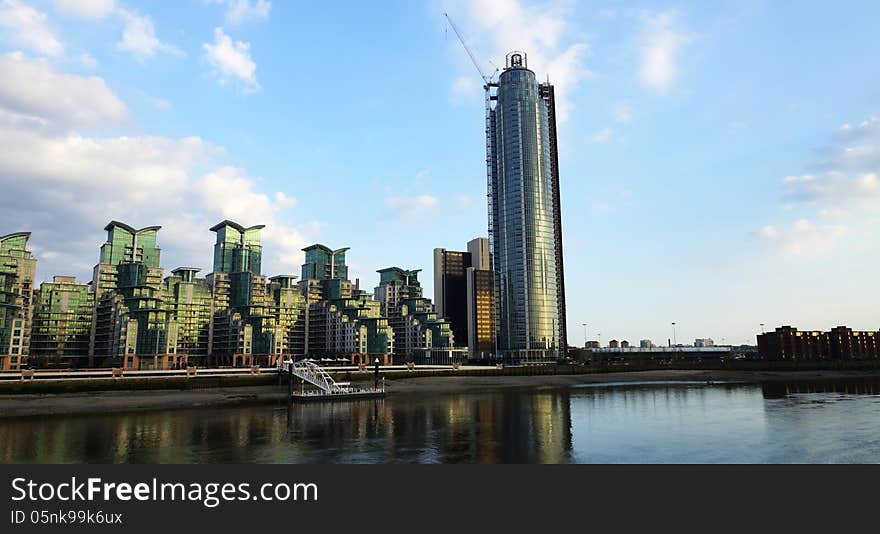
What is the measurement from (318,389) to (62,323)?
9924 centimetres

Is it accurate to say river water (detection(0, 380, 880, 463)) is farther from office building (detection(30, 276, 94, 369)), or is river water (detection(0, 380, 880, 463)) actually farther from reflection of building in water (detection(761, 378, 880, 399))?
office building (detection(30, 276, 94, 369))

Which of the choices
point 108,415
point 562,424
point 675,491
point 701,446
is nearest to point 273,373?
point 108,415

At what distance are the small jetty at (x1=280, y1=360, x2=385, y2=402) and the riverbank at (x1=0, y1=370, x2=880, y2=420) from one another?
13.8ft

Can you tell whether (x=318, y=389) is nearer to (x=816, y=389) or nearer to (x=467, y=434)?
(x=467, y=434)

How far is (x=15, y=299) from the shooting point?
144m

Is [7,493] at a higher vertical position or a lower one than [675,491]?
higher

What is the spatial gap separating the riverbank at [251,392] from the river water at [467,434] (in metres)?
7.17

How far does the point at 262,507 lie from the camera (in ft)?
85.8

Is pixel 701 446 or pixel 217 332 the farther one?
pixel 217 332

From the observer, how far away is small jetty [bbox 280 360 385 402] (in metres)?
104

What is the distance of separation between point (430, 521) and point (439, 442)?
93.7 feet

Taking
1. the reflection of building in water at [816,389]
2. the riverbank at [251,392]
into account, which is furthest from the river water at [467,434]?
the reflection of building in water at [816,389]

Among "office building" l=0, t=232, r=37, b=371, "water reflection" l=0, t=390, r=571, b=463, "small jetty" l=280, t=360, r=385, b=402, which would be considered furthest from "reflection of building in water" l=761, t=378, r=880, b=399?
"office building" l=0, t=232, r=37, b=371

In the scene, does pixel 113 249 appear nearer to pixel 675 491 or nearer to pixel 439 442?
pixel 439 442
